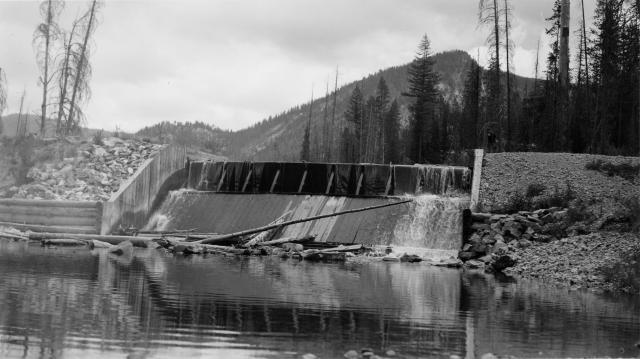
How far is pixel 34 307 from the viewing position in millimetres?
10539

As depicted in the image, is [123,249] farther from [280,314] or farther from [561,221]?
[561,221]

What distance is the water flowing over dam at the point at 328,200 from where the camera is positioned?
29.6 m

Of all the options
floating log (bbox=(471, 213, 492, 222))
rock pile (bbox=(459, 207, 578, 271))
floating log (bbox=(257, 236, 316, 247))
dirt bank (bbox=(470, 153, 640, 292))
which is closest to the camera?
dirt bank (bbox=(470, 153, 640, 292))

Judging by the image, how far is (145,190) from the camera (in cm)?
3347

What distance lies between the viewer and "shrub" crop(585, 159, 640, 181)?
30.3 metres

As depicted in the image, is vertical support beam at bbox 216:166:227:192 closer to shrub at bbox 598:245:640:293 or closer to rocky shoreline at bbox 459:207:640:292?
rocky shoreline at bbox 459:207:640:292

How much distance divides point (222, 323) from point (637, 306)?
31.4 ft

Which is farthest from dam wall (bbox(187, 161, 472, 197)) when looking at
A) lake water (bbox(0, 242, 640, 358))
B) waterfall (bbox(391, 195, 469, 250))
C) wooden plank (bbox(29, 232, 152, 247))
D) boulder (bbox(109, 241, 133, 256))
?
lake water (bbox(0, 242, 640, 358))

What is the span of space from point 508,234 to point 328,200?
32.0ft

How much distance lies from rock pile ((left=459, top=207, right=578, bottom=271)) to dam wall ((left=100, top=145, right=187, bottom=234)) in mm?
14804

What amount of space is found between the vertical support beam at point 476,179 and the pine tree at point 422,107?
94.0 feet

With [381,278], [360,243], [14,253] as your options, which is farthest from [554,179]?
[14,253]

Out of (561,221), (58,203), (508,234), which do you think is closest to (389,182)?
(508,234)

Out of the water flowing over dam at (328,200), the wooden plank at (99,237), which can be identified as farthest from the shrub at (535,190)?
the wooden plank at (99,237)
